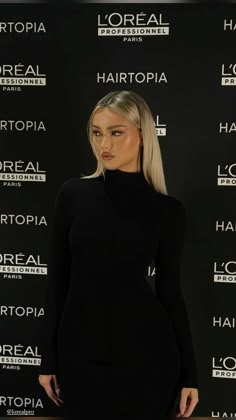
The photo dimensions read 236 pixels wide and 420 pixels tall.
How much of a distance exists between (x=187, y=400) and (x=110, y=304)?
1.72 feet

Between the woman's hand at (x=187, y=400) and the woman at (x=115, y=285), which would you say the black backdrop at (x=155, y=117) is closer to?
the woman's hand at (x=187, y=400)

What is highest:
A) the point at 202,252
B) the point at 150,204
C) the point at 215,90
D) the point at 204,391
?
the point at 215,90

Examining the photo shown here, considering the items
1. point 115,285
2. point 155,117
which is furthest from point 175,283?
point 155,117

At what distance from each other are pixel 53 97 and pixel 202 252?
0.91 metres

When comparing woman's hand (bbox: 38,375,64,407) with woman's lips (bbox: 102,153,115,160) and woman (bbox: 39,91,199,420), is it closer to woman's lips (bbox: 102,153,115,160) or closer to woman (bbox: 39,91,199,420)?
woman (bbox: 39,91,199,420)

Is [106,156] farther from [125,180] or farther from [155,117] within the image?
[155,117]

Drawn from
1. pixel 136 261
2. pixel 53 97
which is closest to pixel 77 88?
pixel 53 97

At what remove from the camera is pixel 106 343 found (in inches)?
73.9

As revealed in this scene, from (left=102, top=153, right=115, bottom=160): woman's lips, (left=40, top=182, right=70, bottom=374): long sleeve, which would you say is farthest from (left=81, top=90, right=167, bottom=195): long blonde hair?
(left=40, top=182, right=70, bottom=374): long sleeve

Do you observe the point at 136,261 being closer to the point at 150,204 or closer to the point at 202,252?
the point at 150,204

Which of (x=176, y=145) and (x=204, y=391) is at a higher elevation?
(x=176, y=145)

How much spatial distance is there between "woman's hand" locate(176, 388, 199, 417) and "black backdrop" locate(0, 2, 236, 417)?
0.77 ft

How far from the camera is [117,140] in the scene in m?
1.91

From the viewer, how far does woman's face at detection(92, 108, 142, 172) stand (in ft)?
6.18
